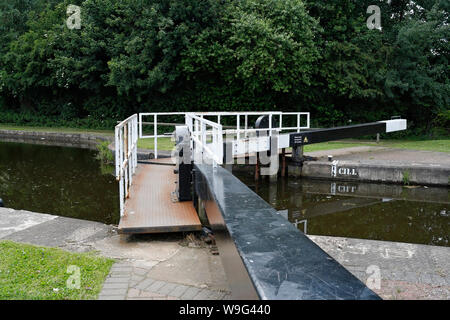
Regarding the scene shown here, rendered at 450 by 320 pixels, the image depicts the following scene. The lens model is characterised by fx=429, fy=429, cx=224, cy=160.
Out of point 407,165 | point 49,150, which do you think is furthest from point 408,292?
point 49,150

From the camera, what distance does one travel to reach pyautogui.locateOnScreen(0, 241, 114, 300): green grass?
336 centimetres

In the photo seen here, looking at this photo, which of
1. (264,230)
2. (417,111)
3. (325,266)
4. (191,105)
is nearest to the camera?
(325,266)

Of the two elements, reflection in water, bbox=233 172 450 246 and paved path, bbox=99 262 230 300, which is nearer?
paved path, bbox=99 262 230 300

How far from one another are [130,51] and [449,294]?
18.0m

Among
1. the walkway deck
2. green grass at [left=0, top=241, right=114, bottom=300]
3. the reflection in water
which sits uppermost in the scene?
the walkway deck

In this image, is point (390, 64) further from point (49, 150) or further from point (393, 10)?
point (49, 150)

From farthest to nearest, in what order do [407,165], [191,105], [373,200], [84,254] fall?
[191,105], [407,165], [373,200], [84,254]

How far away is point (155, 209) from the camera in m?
5.76

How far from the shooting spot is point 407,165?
1085cm

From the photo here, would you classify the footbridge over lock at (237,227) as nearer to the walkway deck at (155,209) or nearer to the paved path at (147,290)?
the walkway deck at (155,209)

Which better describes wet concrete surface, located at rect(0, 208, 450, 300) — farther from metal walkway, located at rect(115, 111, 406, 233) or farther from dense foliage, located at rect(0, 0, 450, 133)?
dense foliage, located at rect(0, 0, 450, 133)

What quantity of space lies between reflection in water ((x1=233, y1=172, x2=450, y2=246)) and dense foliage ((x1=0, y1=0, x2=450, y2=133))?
7.67 metres

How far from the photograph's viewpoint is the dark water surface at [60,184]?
8.16 metres

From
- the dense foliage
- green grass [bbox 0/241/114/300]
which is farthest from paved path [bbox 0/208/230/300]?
the dense foliage
